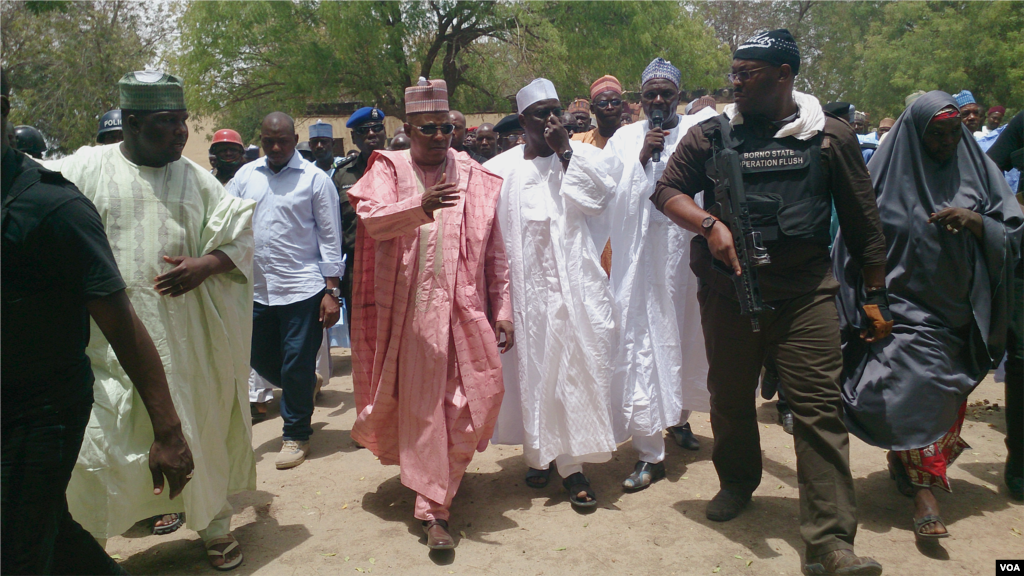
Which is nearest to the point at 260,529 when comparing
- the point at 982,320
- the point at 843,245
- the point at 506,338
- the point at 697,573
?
the point at 506,338

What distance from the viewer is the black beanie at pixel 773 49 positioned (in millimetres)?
3424

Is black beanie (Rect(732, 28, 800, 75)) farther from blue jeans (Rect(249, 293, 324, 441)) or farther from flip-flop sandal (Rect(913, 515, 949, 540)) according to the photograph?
blue jeans (Rect(249, 293, 324, 441))

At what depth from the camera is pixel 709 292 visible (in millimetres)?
3838

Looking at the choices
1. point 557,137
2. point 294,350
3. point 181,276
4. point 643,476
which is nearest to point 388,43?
point 294,350

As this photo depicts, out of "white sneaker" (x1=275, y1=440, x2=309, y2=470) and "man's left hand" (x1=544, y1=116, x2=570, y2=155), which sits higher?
"man's left hand" (x1=544, y1=116, x2=570, y2=155)

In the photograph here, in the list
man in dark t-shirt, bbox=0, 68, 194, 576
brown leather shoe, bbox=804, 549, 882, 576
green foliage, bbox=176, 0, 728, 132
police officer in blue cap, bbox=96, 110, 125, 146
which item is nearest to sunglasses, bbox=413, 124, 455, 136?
man in dark t-shirt, bbox=0, 68, 194, 576

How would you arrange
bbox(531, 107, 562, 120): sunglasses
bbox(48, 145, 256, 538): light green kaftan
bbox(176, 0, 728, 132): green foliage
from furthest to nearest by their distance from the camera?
bbox(176, 0, 728, 132): green foliage → bbox(531, 107, 562, 120): sunglasses → bbox(48, 145, 256, 538): light green kaftan

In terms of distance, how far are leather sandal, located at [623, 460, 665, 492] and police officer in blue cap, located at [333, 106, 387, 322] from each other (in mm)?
2484

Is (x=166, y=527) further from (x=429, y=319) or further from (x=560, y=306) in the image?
(x=560, y=306)

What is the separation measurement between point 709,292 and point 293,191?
2889mm

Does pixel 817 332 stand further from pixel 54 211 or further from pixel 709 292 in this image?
pixel 54 211

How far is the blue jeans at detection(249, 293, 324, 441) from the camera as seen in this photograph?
507cm

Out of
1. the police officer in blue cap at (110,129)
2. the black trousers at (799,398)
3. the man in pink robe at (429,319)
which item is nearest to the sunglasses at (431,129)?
the man in pink robe at (429,319)

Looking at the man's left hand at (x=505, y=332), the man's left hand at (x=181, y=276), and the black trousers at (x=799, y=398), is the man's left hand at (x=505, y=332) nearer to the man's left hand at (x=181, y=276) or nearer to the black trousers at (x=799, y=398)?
the black trousers at (x=799, y=398)
